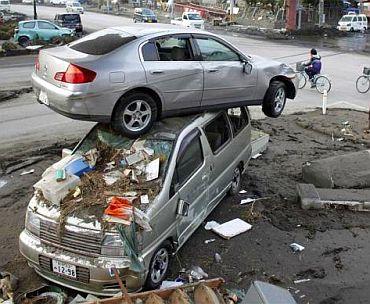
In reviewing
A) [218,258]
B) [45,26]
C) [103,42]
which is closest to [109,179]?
[218,258]

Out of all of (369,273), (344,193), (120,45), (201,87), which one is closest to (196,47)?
(201,87)

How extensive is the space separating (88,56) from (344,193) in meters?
4.42

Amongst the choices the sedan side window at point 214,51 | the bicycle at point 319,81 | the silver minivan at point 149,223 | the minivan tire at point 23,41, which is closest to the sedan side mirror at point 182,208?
the silver minivan at point 149,223

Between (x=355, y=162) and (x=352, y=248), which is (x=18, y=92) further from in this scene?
(x=352, y=248)

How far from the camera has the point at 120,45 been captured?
6426mm

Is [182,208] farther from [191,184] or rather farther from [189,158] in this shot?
[189,158]

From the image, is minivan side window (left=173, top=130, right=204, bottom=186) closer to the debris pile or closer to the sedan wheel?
the debris pile

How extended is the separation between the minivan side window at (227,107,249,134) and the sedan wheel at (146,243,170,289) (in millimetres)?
2725

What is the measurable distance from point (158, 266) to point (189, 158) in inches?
55.6

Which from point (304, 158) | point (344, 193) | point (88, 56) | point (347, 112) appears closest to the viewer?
point (88, 56)

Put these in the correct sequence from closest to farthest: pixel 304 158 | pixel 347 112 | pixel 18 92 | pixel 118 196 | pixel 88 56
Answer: pixel 118 196 < pixel 88 56 < pixel 304 158 < pixel 347 112 < pixel 18 92

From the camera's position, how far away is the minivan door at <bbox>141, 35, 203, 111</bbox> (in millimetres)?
6566

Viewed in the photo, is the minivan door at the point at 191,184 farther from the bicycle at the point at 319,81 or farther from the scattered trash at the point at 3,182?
the bicycle at the point at 319,81

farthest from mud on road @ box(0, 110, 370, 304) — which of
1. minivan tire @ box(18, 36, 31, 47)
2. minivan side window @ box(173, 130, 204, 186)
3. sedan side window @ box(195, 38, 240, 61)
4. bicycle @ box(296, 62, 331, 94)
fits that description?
minivan tire @ box(18, 36, 31, 47)
